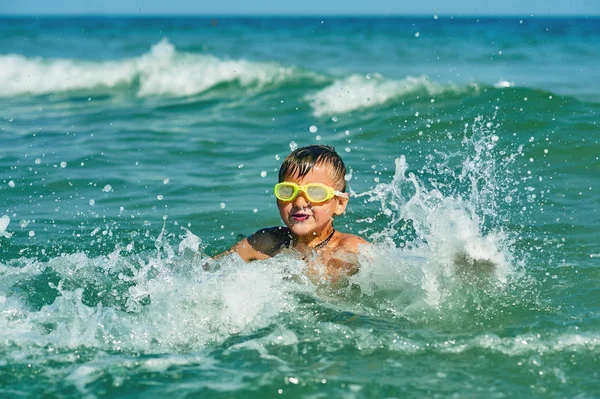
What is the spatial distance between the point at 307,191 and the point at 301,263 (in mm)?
460

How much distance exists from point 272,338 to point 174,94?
12769 millimetres

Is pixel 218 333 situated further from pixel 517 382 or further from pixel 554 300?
pixel 554 300

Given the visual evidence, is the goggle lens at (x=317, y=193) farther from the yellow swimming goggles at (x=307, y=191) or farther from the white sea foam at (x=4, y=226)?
the white sea foam at (x=4, y=226)

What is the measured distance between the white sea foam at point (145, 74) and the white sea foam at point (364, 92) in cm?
223

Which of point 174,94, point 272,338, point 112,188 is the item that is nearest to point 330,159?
point 272,338

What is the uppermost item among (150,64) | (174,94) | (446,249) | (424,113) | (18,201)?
(150,64)

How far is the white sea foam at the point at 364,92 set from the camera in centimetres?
1287

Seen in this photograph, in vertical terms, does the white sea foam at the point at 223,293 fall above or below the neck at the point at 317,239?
below

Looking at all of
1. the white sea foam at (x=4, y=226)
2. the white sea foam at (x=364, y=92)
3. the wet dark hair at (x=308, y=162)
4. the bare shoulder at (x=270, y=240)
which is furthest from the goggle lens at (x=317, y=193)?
the white sea foam at (x=364, y=92)

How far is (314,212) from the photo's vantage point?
510 centimetres

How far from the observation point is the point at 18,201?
7656 millimetres

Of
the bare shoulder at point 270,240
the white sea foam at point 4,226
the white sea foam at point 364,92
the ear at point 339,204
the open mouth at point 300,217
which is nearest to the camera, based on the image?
the open mouth at point 300,217

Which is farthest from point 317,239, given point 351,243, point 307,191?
point 307,191

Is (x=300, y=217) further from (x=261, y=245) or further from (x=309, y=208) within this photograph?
(x=261, y=245)
